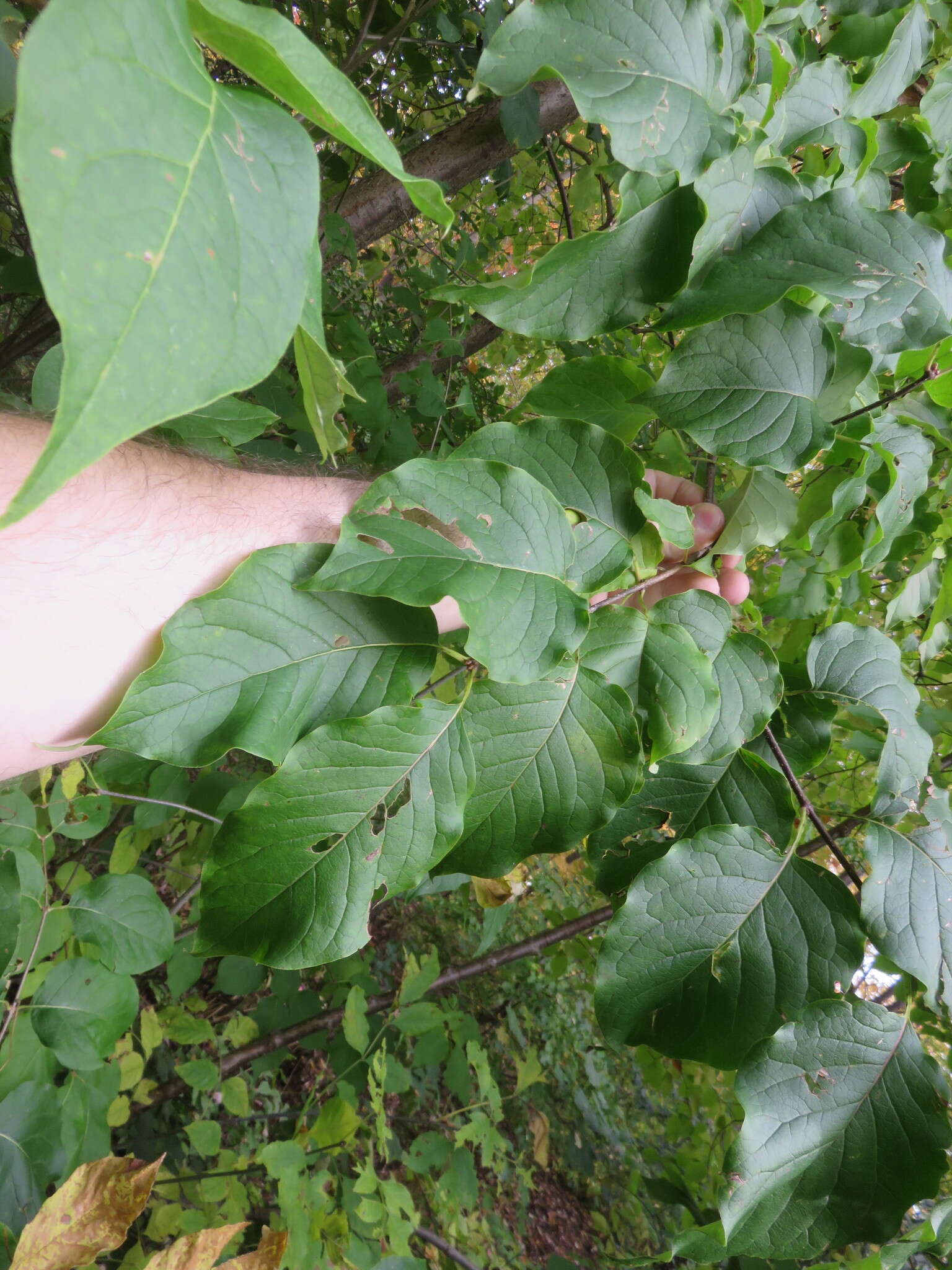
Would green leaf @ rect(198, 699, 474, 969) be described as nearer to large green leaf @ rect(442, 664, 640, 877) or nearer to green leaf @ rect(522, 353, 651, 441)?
large green leaf @ rect(442, 664, 640, 877)

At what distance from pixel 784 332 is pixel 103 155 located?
1.97 ft

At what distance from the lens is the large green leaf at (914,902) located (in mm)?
721

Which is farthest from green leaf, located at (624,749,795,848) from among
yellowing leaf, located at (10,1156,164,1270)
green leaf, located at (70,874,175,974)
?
green leaf, located at (70,874,175,974)

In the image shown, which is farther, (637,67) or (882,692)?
(882,692)

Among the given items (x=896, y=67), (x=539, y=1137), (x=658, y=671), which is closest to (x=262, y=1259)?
(x=658, y=671)

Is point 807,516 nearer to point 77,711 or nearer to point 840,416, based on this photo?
point 840,416

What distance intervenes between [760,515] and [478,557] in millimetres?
396

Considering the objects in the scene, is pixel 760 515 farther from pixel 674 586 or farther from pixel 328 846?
pixel 328 846

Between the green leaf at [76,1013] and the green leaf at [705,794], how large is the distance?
74 centimetres

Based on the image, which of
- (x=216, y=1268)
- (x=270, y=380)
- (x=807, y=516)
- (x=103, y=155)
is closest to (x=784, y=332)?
(x=807, y=516)

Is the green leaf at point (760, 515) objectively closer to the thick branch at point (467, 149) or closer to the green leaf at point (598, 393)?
the green leaf at point (598, 393)

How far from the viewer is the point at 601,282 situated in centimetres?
61

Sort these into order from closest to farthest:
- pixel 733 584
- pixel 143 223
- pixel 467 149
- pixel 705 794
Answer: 1. pixel 143 223
2. pixel 705 794
3. pixel 733 584
4. pixel 467 149

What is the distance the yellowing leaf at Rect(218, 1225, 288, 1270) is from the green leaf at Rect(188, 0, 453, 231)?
2.87 ft
